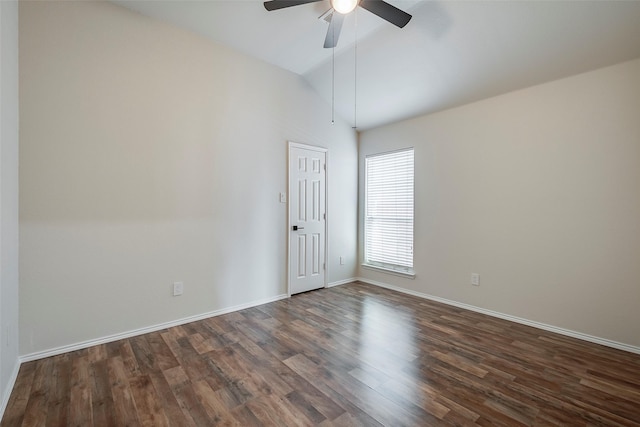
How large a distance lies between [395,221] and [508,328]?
1.90m

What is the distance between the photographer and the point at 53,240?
237 centimetres

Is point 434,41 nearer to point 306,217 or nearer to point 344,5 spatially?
point 344,5

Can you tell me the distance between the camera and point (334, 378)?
2061mm

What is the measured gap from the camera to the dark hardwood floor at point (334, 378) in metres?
1.69

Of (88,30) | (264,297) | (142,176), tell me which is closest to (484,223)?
(264,297)

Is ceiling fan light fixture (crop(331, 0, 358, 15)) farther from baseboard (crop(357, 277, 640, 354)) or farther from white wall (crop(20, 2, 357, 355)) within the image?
baseboard (crop(357, 277, 640, 354))

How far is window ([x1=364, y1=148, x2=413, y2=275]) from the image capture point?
4137 millimetres

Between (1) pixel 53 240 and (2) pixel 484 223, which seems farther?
(2) pixel 484 223

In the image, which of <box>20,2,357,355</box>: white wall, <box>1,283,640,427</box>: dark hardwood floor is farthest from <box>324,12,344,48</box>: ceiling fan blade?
<box>1,283,640,427</box>: dark hardwood floor

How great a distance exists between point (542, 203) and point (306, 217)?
273 cm

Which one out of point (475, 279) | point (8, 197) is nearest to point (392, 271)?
point (475, 279)

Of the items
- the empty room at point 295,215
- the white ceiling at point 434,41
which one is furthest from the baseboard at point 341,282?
the white ceiling at point 434,41

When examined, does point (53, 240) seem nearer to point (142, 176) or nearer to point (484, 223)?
point (142, 176)

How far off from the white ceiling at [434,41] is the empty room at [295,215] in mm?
22
